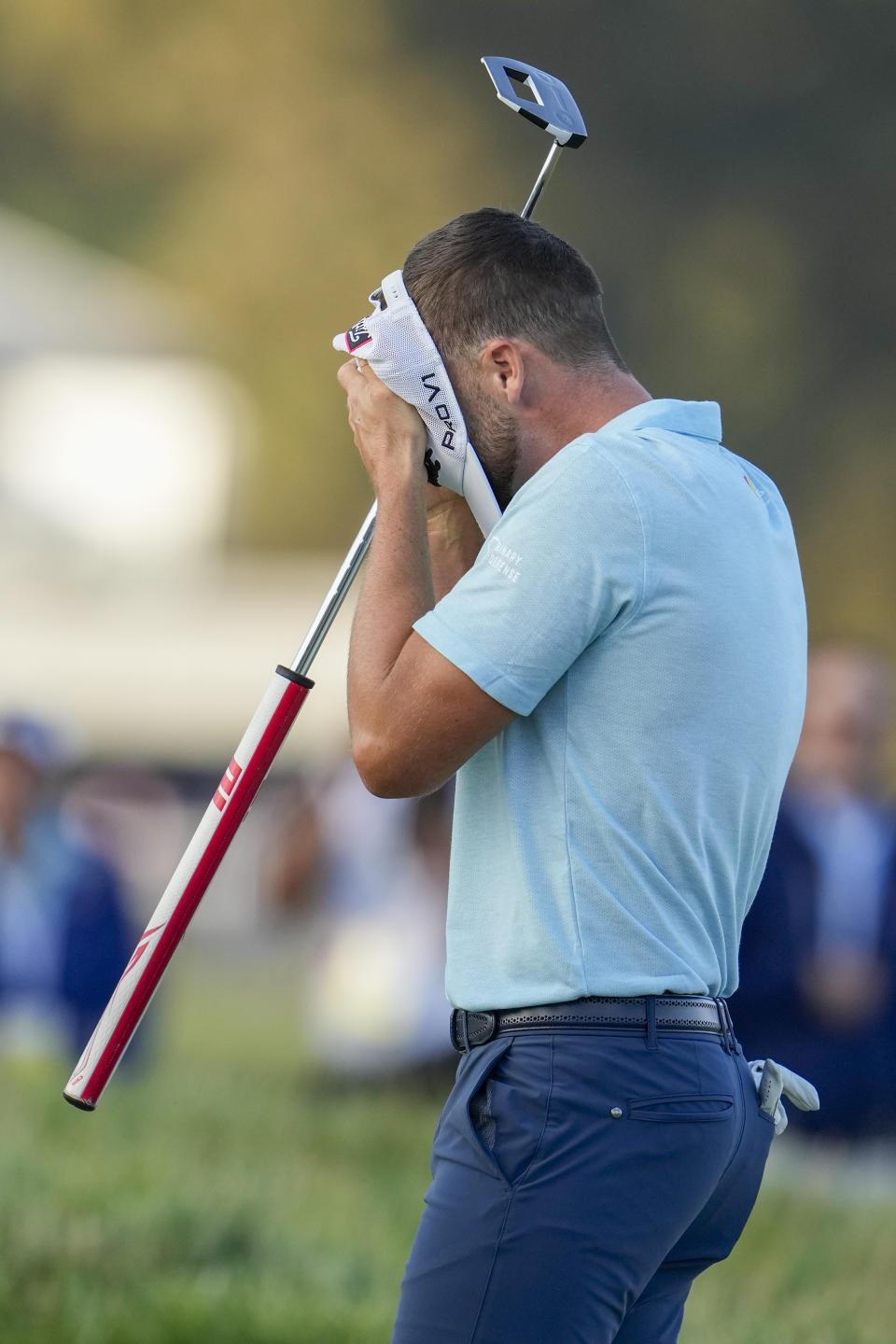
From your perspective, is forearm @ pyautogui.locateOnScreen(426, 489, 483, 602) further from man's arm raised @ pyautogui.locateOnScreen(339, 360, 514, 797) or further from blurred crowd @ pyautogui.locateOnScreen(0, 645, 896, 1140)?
blurred crowd @ pyautogui.locateOnScreen(0, 645, 896, 1140)

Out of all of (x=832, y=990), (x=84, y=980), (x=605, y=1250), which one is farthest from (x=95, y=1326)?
(x=84, y=980)

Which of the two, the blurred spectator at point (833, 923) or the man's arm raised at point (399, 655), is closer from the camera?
the man's arm raised at point (399, 655)

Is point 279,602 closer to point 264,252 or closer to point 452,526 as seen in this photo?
point 264,252

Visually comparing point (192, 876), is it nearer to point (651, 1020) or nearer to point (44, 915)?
point (651, 1020)

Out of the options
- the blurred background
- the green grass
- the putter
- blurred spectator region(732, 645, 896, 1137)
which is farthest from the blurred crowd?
the putter

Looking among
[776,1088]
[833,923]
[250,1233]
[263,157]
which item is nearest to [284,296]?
[263,157]

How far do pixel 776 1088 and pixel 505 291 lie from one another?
3.75ft

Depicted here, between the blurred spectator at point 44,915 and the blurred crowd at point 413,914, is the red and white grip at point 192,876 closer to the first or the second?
the blurred crowd at point 413,914

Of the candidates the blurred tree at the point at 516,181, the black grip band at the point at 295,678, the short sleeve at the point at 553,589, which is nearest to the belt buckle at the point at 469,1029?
the short sleeve at the point at 553,589

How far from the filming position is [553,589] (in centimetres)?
241

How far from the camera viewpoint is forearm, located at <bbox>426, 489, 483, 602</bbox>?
2.92 metres

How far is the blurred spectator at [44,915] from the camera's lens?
8.36 metres

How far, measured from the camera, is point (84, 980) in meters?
8.34

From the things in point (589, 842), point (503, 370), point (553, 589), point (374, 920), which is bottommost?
point (374, 920)
